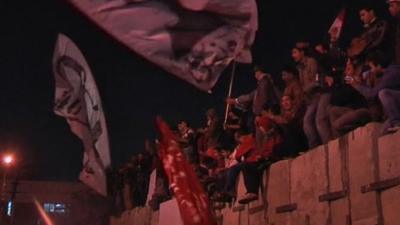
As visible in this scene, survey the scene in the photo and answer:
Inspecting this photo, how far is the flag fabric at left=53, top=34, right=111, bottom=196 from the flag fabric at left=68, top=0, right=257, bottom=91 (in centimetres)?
757

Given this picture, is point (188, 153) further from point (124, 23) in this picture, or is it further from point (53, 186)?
point (53, 186)

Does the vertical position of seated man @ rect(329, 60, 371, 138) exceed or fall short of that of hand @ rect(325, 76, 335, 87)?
it falls short

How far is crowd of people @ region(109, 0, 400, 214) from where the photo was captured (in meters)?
9.31

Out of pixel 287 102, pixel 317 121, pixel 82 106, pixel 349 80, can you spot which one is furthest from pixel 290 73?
pixel 82 106

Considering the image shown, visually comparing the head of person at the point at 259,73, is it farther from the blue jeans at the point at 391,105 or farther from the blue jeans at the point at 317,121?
the blue jeans at the point at 391,105

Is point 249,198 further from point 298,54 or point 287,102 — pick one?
point 298,54

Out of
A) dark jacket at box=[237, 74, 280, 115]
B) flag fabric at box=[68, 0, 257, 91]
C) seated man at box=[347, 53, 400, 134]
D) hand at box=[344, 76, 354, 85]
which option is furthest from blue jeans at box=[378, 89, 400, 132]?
dark jacket at box=[237, 74, 280, 115]

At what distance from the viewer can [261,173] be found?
41.3 ft

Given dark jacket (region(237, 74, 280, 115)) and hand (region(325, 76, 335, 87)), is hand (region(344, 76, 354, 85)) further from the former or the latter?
dark jacket (region(237, 74, 280, 115))

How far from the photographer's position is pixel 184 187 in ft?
33.4

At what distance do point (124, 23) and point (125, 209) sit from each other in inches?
671

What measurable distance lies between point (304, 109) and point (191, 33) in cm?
227

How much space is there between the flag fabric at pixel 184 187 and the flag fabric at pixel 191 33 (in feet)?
3.14

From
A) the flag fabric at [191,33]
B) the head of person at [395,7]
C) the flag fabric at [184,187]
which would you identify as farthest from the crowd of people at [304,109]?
the flag fabric at [184,187]
